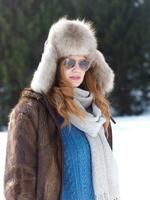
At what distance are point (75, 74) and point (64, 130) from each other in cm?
29

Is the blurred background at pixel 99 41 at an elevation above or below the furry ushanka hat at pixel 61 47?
above

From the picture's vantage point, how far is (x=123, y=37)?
10094 millimetres

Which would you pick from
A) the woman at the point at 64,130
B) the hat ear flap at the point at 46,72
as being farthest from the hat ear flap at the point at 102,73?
the hat ear flap at the point at 46,72

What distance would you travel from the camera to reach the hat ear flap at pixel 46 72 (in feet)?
7.77

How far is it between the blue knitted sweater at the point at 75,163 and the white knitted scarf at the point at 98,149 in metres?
0.04

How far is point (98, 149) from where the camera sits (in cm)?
249

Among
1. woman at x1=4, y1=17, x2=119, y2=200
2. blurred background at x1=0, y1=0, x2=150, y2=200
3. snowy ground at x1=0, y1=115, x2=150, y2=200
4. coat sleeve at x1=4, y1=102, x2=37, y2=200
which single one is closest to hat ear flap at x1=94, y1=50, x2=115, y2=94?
woman at x1=4, y1=17, x2=119, y2=200

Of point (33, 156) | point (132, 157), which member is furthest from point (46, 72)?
point (132, 157)

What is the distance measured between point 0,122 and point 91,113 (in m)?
7.35

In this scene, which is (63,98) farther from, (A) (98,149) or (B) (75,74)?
(A) (98,149)

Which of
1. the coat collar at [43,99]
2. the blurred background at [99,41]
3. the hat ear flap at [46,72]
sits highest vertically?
the blurred background at [99,41]

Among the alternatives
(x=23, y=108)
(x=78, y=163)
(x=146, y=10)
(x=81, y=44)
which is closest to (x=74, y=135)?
(x=78, y=163)

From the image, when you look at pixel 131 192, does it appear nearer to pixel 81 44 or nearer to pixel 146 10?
pixel 81 44

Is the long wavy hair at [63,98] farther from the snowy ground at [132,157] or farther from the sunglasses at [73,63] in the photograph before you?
→ the snowy ground at [132,157]
